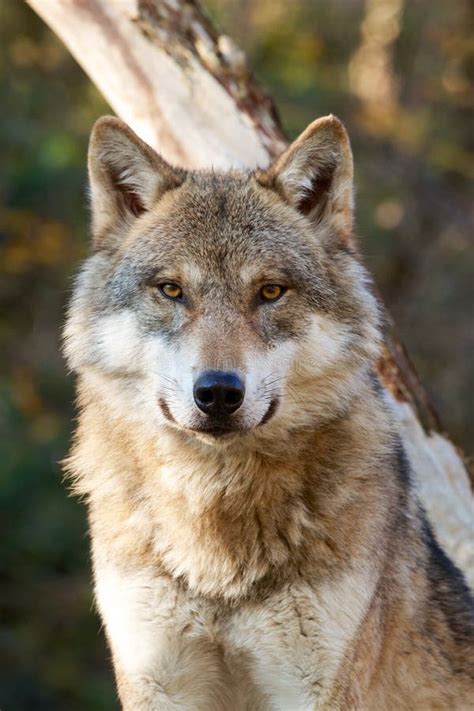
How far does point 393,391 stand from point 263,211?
1.59 metres

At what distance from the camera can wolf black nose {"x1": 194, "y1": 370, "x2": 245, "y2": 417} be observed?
4.21 m

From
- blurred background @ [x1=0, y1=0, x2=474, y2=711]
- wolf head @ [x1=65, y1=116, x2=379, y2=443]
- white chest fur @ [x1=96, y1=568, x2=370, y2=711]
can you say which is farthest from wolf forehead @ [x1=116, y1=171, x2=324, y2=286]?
blurred background @ [x1=0, y1=0, x2=474, y2=711]

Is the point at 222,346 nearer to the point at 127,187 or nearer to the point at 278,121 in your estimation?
the point at 127,187

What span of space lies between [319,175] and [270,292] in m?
0.72

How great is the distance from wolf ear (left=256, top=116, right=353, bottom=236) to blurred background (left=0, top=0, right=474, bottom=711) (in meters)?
7.87

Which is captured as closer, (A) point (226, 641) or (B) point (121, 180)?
(A) point (226, 641)

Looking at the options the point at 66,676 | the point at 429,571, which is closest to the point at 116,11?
the point at 429,571

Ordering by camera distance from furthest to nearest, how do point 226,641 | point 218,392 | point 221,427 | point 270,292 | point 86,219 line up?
point 86,219 → point 270,292 → point 226,641 → point 221,427 → point 218,392

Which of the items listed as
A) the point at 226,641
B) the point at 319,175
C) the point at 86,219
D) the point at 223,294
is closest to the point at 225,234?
the point at 223,294

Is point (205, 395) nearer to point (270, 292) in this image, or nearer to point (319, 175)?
point (270, 292)

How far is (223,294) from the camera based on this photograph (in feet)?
15.1

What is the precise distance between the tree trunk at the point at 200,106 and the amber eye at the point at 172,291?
1.72 metres

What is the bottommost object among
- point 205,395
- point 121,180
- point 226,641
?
point 226,641

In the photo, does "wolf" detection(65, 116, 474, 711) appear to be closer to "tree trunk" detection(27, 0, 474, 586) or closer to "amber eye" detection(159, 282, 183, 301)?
"amber eye" detection(159, 282, 183, 301)
